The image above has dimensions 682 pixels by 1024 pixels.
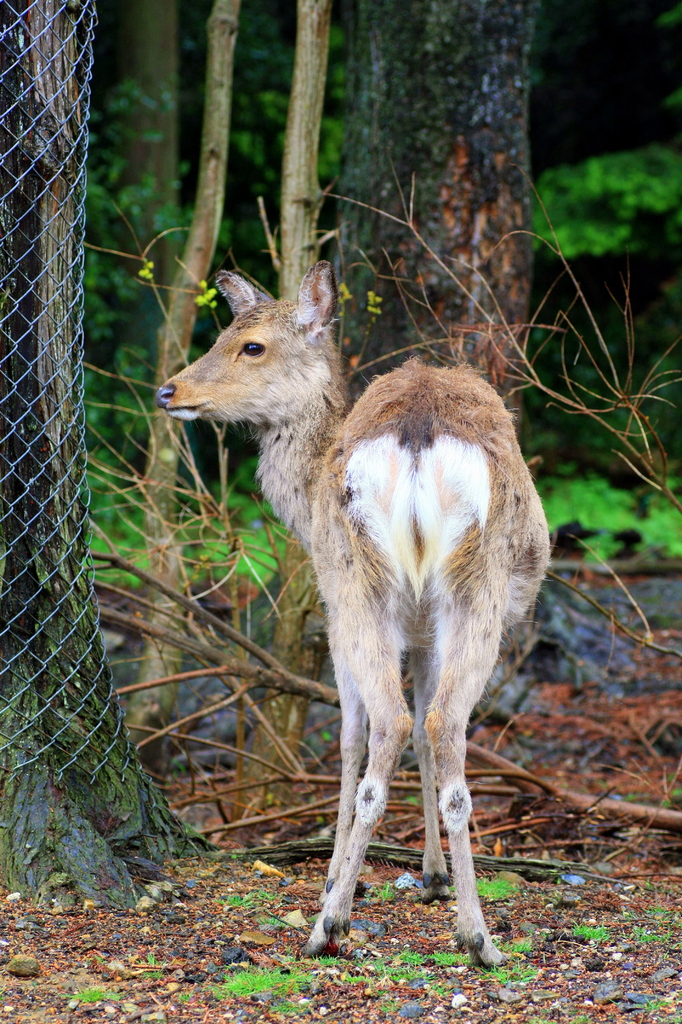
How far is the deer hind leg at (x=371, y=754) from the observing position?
3.68m

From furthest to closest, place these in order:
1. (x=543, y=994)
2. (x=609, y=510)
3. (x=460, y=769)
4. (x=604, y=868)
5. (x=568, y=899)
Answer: (x=609, y=510), (x=604, y=868), (x=568, y=899), (x=460, y=769), (x=543, y=994)

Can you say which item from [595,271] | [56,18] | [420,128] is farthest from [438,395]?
[595,271]

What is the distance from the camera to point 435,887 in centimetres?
449

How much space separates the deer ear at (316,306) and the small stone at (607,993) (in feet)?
9.31

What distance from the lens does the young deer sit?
145 inches

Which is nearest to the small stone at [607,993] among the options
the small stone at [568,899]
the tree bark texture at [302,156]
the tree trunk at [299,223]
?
the small stone at [568,899]

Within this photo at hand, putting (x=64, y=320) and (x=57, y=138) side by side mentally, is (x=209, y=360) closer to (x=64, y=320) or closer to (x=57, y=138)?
(x=64, y=320)

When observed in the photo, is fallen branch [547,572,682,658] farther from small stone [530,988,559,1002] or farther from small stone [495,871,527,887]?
small stone [530,988,559,1002]

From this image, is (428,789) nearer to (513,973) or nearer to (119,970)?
(513,973)

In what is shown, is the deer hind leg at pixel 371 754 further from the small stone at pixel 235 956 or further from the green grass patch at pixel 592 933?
the green grass patch at pixel 592 933

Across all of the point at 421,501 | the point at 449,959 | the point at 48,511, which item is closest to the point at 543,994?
the point at 449,959

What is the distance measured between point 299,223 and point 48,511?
2710 mm

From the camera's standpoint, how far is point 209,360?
15.5 ft

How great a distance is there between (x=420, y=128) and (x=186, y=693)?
430cm
